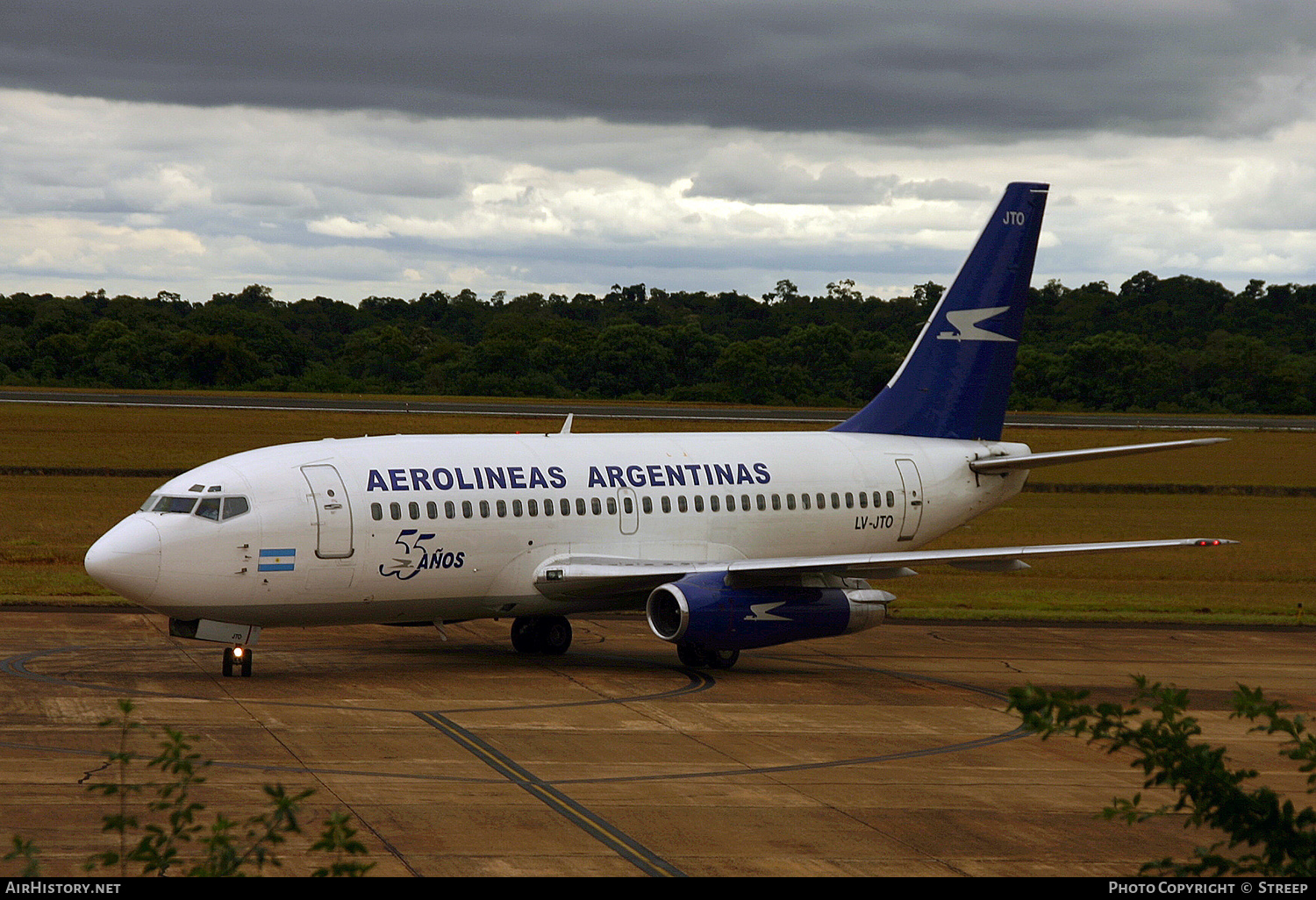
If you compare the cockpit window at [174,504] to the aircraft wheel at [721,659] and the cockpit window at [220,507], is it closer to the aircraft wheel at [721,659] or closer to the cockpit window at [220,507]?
the cockpit window at [220,507]

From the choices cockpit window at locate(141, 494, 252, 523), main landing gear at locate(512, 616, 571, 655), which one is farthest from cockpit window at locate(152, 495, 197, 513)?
main landing gear at locate(512, 616, 571, 655)

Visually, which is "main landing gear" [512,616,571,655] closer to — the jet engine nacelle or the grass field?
the jet engine nacelle

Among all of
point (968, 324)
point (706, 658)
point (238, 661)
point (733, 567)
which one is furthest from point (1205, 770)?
point (968, 324)

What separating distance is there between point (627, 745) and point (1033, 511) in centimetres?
A: 4365

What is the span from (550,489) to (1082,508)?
133 feet

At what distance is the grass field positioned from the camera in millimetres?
42500

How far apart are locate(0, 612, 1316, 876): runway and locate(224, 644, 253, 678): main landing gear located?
39 centimetres

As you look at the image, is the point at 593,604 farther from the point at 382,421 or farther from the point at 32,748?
the point at 382,421

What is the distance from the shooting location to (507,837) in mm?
17609

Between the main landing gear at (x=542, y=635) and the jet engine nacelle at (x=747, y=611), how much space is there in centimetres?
304

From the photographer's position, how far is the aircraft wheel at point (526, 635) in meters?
32.2

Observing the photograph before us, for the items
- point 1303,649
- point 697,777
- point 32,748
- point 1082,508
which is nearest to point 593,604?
point 697,777

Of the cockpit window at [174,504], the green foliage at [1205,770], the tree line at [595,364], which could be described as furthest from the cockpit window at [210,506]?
the tree line at [595,364]

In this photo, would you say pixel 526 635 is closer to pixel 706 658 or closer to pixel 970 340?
pixel 706 658
